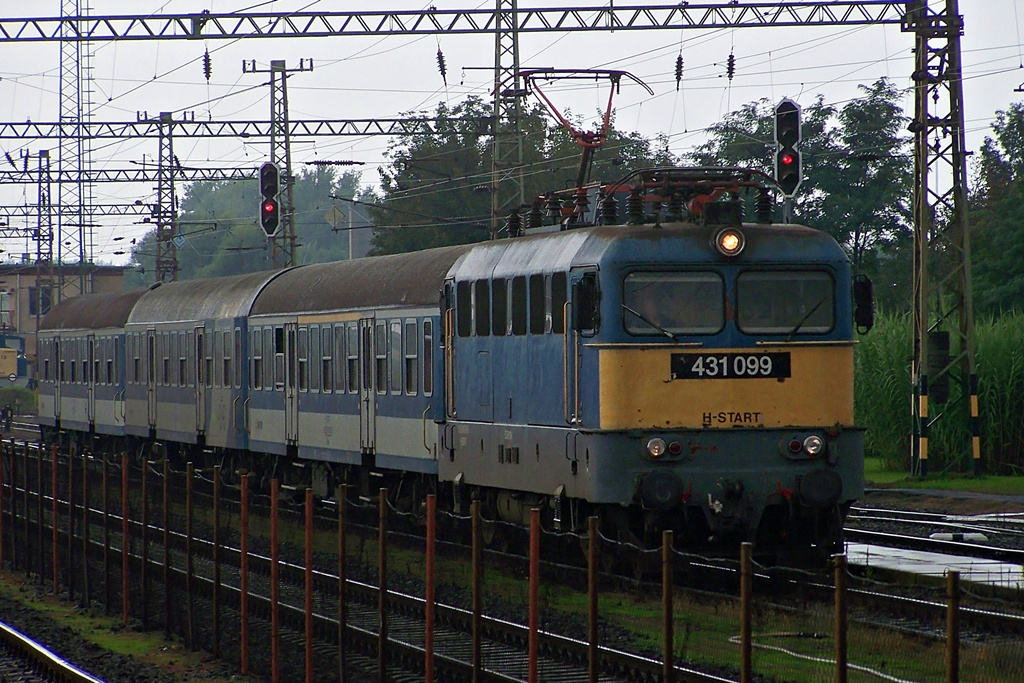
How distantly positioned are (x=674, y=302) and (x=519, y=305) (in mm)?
2155

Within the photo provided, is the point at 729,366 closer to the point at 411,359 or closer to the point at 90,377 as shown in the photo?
the point at 411,359

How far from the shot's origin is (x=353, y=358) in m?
22.9

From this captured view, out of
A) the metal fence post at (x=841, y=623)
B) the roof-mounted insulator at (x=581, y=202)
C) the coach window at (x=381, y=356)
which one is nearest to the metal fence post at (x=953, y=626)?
the metal fence post at (x=841, y=623)

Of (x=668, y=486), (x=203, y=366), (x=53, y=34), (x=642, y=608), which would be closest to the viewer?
(x=642, y=608)

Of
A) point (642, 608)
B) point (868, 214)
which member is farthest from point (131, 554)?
point (868, 214)

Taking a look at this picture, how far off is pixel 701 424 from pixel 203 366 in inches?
669

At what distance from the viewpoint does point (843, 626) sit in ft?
27.7

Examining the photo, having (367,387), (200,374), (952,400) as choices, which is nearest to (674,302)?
(367,387)

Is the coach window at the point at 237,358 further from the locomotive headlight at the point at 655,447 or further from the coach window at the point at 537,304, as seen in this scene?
the locomotive headlight at the point at 655,447

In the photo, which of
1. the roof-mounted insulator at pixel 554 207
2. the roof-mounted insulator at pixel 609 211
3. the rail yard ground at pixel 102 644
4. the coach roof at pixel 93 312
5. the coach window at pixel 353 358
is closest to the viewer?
the rail yard ground at pixel 102 644

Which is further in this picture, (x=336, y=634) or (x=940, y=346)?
(x=940, y=346)

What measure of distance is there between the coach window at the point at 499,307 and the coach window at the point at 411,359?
3260mm

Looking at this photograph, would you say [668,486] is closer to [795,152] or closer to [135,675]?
[135,675]

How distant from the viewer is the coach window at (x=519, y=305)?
16.2 m
